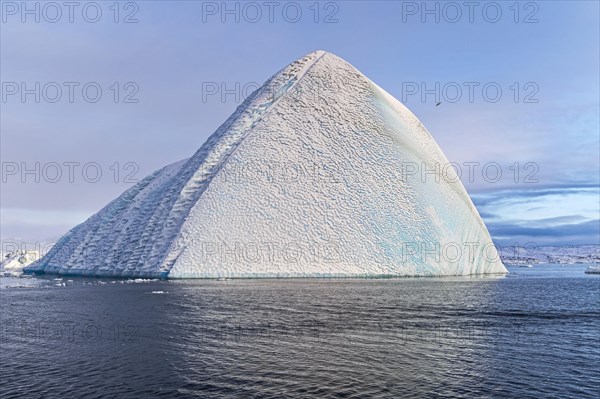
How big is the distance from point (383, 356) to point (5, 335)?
20.7 m

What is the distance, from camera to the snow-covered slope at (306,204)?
69.9 metres

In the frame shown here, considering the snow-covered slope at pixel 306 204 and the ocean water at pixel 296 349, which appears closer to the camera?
the ocean water at pixel 296 349

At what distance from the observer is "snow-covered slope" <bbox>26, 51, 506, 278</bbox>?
69875mm

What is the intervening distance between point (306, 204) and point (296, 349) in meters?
51.3

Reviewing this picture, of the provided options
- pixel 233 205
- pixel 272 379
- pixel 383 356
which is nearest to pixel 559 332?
pixel 383 356

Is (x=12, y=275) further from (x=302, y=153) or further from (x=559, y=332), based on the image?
(x=559, y=332)

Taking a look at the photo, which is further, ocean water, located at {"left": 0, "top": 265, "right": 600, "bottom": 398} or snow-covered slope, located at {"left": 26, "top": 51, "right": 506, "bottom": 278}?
snow-covered slope, located at {"left": 26, "top": 51, "right": 506, "bottom": 278}

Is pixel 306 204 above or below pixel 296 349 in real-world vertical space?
above

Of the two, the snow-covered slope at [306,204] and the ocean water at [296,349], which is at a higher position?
the snow-covered slope at [306,204]

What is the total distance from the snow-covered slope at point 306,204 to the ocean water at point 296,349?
25.6 meters

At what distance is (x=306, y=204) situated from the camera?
245ft

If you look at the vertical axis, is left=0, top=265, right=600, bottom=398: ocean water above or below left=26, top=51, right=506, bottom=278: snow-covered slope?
below

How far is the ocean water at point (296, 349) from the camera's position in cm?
1816

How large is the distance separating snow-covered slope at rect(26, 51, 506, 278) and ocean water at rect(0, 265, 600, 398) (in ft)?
84.0
